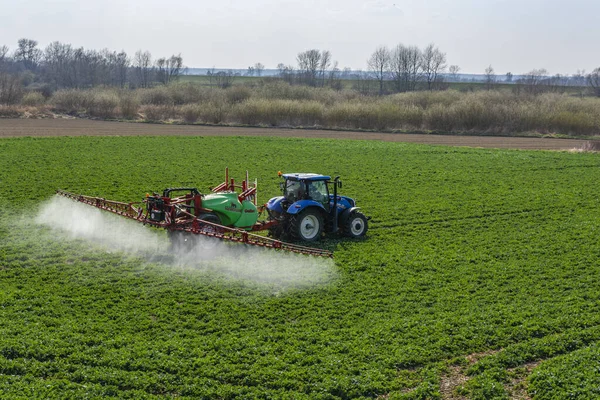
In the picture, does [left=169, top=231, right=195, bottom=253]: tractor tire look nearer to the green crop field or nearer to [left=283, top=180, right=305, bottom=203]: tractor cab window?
the green crop field

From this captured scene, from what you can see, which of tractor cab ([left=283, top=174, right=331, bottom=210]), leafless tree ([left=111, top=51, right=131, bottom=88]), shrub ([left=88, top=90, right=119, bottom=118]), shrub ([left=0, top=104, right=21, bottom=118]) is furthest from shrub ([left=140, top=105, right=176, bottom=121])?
leafless tree ([left=111, top=51, right=131, bottom=88])

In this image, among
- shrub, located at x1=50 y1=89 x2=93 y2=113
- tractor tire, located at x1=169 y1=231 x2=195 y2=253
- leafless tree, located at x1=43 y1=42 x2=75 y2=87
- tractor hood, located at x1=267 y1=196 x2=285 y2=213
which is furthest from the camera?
leafless tree, located at x1=43 y1=42 x2=75 y2=87

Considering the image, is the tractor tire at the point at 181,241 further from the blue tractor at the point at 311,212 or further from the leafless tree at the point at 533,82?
the leafless tree at the point at 533,82

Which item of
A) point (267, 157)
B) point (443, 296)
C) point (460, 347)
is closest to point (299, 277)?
point (443, 296)

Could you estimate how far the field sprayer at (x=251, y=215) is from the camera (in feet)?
53.7

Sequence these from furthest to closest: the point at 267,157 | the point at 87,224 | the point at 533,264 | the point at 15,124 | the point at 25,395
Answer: the point at 15,124
the point at 267,157
the point at 87,224
the point at 533,264
the point at 25,395

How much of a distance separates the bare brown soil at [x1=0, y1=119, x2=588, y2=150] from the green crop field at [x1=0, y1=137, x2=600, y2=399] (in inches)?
1066

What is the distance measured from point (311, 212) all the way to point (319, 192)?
754mm

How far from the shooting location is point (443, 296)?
13.9m

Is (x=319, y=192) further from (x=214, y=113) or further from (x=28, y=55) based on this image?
(x=28, y=55)

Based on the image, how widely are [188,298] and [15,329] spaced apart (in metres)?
3.56

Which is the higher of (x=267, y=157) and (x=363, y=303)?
(x=267, y=157)

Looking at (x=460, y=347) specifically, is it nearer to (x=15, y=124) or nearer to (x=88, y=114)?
(x=15, y=124)

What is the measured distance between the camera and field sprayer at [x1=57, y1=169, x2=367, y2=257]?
16.4 meters
